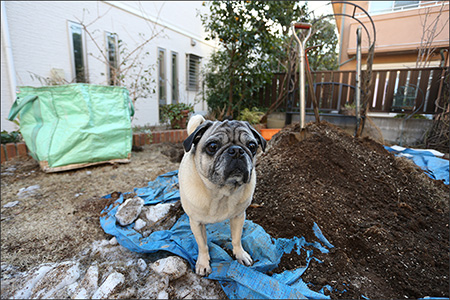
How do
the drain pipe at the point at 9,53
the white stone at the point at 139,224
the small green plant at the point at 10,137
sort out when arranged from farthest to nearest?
the drain pipe at the point at 9,53 < the small green plant at the point at 10,137 < the white stone at the point at 139,224

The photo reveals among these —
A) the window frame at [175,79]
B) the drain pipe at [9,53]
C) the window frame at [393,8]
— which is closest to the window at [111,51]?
the drain pipe at [9,53]

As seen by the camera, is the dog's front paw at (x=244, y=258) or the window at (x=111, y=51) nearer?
the dog's front paw at (x=244, y=258)

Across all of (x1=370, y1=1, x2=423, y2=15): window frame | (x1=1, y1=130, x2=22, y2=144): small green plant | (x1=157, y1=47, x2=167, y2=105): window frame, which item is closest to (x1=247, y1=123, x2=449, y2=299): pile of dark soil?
(x1=1, y1=130, x2=22, y2=144): small green plant

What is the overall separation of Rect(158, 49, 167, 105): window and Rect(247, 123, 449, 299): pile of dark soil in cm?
519

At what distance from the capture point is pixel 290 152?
2.58 meters

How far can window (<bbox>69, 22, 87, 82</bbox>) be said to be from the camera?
475 centimetres

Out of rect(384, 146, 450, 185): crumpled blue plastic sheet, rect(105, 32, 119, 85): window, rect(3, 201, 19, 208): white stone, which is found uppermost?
rect(105, 32, 119, 85): window

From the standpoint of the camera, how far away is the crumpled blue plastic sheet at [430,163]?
3.01 m

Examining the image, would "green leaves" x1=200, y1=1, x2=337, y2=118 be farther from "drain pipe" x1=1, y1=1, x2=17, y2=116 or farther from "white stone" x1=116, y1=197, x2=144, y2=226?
"white stone" x1=116, y1=197, x2=144, y2=226

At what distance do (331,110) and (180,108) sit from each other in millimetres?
4083

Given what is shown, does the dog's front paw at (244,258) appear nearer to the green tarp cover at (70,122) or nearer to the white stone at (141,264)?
the white stone at (141,264)

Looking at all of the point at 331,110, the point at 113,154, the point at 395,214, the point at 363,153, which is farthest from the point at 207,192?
the point at 331,110

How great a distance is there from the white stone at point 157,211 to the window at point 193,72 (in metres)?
6.56

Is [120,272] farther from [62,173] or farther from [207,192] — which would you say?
[62,173]
